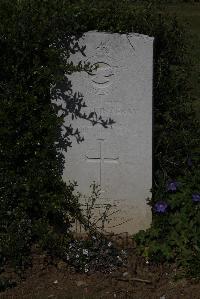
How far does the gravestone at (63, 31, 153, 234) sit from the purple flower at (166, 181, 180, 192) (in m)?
0.14

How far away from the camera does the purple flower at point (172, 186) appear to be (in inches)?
184

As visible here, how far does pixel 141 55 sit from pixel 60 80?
2.00ft

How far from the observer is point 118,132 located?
4.68 metres

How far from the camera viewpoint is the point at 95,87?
15.1 feet

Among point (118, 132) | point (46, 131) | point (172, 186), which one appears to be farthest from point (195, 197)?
point (46, 131)

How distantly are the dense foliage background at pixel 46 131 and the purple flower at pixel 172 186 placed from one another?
48 mm

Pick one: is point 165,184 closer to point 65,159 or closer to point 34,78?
point 65,159

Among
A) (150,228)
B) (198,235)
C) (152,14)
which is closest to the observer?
(198,235)

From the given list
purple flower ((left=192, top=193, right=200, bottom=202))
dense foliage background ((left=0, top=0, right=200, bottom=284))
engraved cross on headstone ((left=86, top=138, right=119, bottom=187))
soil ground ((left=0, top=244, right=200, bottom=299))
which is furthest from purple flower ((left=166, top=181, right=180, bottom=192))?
soil ground ((left=0, top=244, right=200, bottom=299))

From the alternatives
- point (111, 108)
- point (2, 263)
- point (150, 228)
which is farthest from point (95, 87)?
point (2, 263)

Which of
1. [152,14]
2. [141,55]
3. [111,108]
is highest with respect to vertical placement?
[152,14]

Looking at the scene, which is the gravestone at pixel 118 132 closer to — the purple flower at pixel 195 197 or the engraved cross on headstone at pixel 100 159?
the engraved cross on headstone at pixel 100 159

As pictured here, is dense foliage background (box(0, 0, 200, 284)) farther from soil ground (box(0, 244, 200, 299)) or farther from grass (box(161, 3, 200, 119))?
grass (box(161, 3, 200, 119))

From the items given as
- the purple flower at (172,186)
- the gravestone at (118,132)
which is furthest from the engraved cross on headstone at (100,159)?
the purple flower at (172,186)
